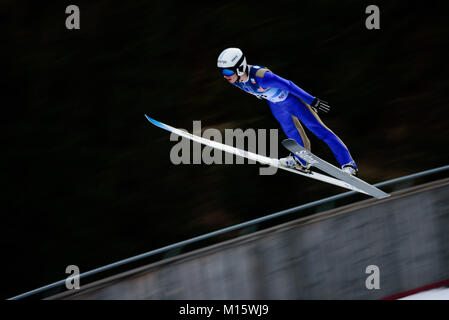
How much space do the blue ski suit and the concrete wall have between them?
1334mm

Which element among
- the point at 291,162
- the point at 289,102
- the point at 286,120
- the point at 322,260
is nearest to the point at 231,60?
the point at 289,102

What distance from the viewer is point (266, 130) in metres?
9.12

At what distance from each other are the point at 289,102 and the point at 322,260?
2326mm

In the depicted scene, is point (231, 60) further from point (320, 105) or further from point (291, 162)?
point (291, 162)

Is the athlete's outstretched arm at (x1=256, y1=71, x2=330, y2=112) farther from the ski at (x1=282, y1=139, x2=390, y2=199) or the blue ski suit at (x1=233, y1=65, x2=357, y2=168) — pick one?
the ski at (x1=282, y1=139, x2=390, y2=199)

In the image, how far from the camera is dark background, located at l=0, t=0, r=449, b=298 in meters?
9.26

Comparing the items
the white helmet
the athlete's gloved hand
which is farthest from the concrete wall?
the white helmet

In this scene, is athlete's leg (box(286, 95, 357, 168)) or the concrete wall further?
the concrete wall

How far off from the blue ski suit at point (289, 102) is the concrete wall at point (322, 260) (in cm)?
133

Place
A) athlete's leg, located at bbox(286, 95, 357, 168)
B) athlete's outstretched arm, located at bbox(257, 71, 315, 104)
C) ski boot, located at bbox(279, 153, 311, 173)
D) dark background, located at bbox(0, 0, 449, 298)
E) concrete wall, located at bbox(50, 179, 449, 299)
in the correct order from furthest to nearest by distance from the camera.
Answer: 1. dark background, located at bbox(0, 0, 449, 298)
2. concrete wall, located at bbox(50, 179, 449, 299)
3. ski boot, located at bbox(279, 153, 311, 173)
4. athlete's leg, located at bbox(286, 95, 357, 168)
5. athlete's outstretched arm, located at bbox(257, 71, 315, 104)
